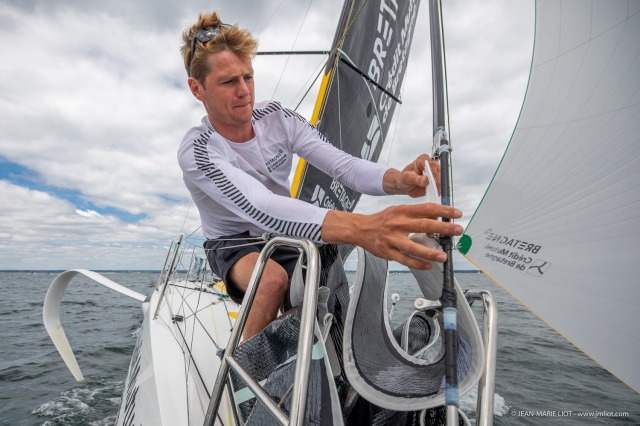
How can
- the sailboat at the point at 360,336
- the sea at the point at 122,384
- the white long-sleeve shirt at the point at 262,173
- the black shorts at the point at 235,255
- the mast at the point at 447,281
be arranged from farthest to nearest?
the sea at the point at 122,384
the black shorts at the point at 235,255
the white long-sleeve shirt at the point at 262,173
the sailboat at the point at 360,336
the mast at the point at 447,281

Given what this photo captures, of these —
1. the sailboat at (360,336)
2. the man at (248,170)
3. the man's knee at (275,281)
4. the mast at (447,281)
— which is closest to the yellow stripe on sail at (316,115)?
the sailboat at (360,336)

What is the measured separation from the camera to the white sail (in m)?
1.24

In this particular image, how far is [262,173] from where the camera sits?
5.85 ft

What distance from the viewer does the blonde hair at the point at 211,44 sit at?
155 centimetres

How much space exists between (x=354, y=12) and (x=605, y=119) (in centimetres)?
307

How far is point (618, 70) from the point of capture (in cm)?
146

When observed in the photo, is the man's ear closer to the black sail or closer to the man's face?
the man's face

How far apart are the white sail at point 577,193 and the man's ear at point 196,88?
5.23 ft

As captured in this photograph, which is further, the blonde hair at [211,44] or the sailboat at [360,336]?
the blonde hair at [211,44]

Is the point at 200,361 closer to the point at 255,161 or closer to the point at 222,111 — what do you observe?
the point at 255,161

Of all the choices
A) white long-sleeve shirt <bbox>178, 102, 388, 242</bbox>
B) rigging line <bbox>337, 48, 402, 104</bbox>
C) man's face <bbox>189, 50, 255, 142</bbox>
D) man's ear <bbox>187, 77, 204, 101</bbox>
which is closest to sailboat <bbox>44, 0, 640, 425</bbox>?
white long-sleeve shirt <bbox>178, 102, 388, 242</bbox>

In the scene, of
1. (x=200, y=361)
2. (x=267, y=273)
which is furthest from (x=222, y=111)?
(x=200, y=361)

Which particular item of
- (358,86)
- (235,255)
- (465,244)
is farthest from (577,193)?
(358,86)

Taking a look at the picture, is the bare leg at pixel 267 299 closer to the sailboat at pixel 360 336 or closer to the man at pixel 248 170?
the man at pixel 248 170
